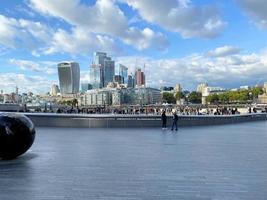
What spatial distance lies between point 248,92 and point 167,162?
182707mm

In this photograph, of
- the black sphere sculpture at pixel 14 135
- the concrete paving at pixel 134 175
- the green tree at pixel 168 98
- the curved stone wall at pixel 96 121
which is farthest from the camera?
the green tree at pixel 168 98

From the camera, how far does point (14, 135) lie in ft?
35.6

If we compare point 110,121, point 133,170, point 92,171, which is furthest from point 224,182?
point 110,121

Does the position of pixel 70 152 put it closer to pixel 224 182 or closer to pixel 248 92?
pixel 224 182

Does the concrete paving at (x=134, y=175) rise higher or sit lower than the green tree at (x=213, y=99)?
lower

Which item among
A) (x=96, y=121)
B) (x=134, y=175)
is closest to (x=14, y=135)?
(x=134, y=175)

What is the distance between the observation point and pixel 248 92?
186500mm

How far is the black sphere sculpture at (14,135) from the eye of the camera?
35.4ft

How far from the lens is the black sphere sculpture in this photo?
35.4 feet

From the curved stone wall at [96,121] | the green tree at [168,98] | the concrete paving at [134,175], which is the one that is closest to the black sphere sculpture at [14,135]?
the concrete paving at [134,175]

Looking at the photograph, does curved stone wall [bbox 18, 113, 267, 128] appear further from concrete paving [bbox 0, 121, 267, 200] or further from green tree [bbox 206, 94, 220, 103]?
green tree [bbox 206, 94, 220, 103]

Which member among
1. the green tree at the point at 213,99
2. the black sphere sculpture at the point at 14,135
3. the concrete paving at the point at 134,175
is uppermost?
the green tree at the point at 213,99

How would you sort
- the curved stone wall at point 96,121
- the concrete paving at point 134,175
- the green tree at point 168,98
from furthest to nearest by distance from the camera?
the green tree at point 168,98, the curved stone wall at point 96,121, the concrete paving at point 134,175

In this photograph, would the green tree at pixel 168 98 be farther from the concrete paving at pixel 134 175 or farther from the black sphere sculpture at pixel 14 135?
the black sphere sculpture at pixel 14 135
